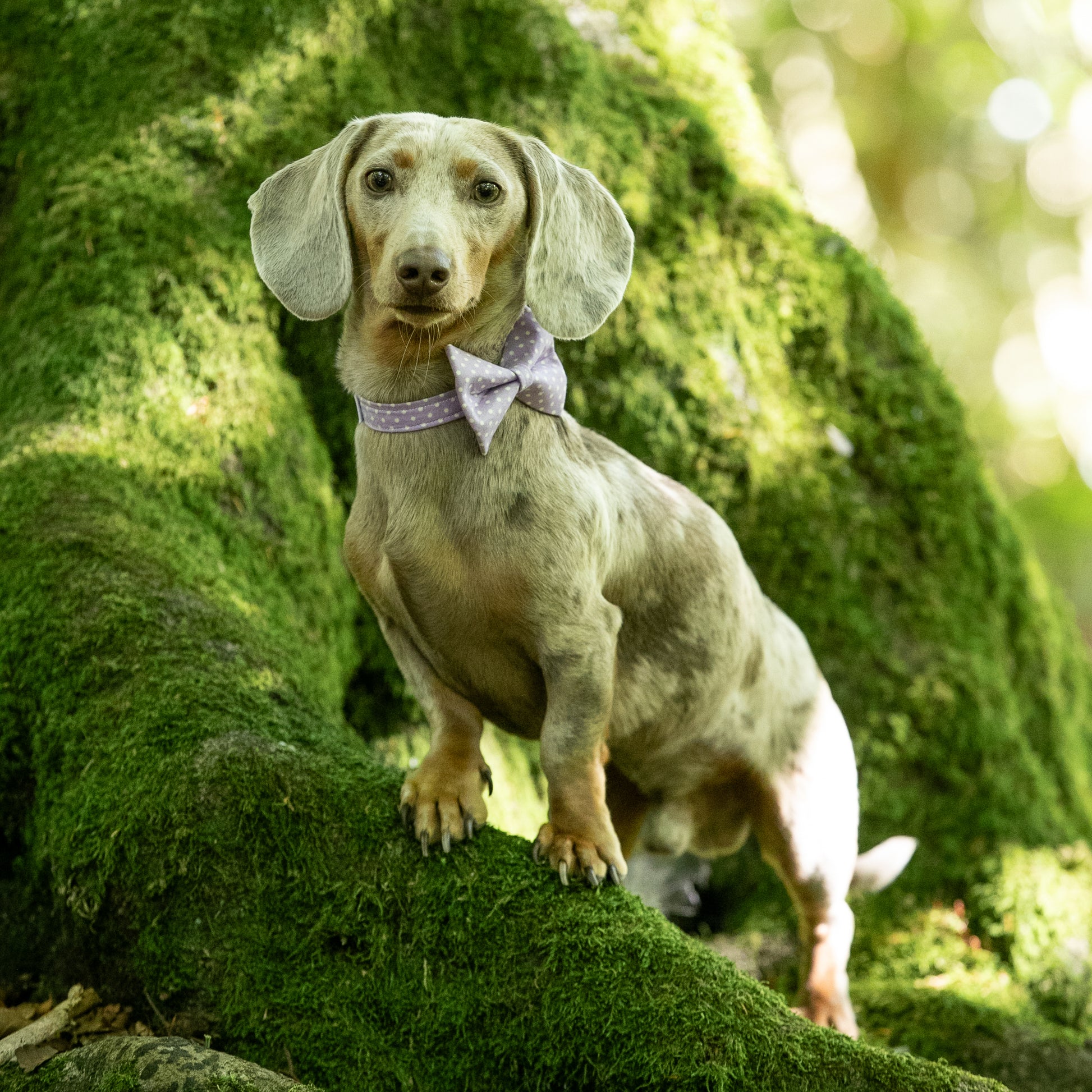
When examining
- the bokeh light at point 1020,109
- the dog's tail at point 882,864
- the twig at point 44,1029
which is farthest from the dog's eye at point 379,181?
the bokeh light at point 1020,109

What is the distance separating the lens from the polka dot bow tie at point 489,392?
296 centimetres

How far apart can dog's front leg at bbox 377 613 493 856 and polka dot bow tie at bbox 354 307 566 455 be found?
0.71m

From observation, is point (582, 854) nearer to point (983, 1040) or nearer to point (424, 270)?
point (424, 270)

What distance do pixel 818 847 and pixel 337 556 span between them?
7.80 ft

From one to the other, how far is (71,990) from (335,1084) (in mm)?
886

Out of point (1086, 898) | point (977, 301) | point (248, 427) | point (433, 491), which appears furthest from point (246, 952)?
point (977, 301)

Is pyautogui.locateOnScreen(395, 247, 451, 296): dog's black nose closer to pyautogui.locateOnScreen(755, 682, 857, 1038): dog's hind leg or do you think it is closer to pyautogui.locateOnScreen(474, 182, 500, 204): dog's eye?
pyautogui.locateOnScreen(474, 182, 500, 204): dog's eye

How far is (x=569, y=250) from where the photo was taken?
9.86 ft

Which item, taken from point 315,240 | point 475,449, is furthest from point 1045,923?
point 315,240

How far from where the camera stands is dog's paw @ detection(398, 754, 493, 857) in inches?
119

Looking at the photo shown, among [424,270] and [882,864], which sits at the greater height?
[424,270]

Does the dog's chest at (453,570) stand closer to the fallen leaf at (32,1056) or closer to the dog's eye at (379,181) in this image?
the dog's eye at (379,181)

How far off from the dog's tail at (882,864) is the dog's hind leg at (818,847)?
12.5 inches

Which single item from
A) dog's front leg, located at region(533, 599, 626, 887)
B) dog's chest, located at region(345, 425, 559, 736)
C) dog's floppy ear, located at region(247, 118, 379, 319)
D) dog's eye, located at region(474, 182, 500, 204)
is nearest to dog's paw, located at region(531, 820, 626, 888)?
dog's front leg, located at region(533, 599, 626, 887)
